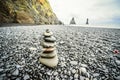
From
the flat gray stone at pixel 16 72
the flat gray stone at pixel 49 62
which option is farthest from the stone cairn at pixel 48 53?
the flat gray stone at pixel 16 72

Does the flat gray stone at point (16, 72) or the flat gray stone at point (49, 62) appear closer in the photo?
the flat gray stone at point (16, 72)

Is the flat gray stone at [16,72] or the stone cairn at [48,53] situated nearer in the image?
the flat gray stone at [16,72]

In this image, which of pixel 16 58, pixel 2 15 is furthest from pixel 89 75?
pixel 2 15

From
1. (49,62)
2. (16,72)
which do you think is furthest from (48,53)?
(16,72)

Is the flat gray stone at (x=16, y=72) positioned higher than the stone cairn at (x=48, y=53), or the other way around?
the stone cairn at (x=48, y=53)

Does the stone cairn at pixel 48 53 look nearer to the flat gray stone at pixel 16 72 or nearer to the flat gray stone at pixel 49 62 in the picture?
the flat gray stone at pixel 49 62

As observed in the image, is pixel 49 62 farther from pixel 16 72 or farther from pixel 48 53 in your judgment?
pixel 16 72

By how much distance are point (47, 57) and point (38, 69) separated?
38 centimetres

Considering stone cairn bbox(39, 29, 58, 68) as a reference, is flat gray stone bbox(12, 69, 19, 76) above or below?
below

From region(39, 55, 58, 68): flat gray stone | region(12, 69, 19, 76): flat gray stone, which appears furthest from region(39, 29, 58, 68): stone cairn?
region(12, 69, 19, 76): flat gray stone

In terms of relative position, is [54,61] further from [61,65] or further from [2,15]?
[2,15]

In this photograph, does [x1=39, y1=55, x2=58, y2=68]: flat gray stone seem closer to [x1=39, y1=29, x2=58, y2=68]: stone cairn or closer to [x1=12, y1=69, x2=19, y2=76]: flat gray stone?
[x1=39, y1=29, x2=58, y2=68]: stone cairn

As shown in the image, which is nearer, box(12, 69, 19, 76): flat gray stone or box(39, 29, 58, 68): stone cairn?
box(12, 69, 19, 76): flat gray stone

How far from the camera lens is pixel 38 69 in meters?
2.63
